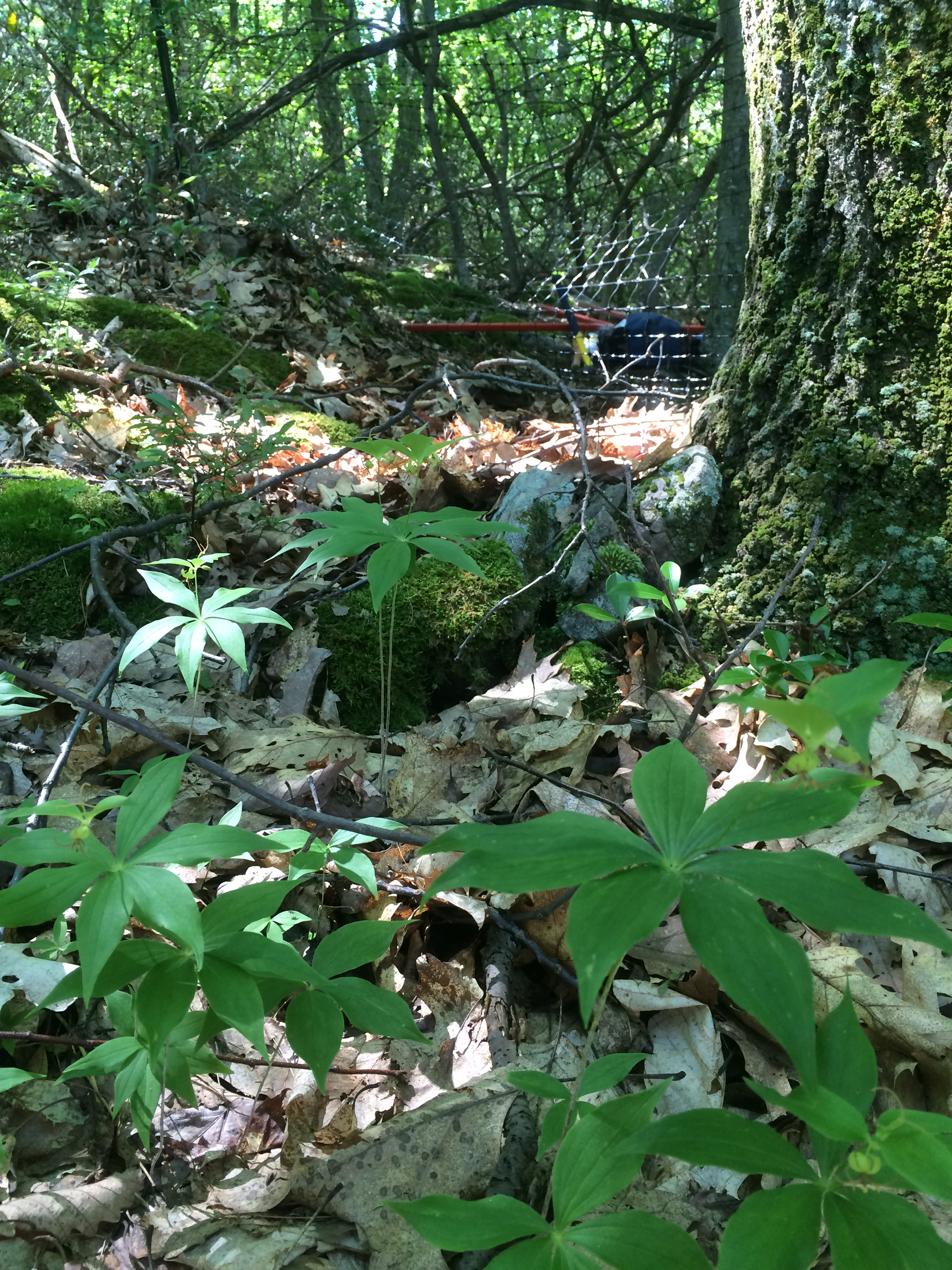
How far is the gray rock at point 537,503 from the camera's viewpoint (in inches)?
112

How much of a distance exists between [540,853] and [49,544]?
2494mm

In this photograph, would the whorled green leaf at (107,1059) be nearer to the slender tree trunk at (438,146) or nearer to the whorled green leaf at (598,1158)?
the whorled green leaf at (598,1158)

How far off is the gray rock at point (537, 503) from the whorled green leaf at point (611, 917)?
80.0 inches

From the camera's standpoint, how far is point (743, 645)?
1.79 m

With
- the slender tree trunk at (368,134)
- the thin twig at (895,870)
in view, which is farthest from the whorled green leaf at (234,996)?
the slender tree trunk at (368,134)

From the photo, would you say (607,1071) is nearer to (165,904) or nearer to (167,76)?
(165,904)

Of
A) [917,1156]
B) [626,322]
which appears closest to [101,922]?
[917,1156]

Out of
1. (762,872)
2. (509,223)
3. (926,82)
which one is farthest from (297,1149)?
(509,223)

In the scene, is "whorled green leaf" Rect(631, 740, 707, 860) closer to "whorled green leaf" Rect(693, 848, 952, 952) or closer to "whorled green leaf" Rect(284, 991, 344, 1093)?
"whorled green leaf" Rect(693, 848, 952, 952)

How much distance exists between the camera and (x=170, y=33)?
6645 mm

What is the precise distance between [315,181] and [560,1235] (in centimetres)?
842

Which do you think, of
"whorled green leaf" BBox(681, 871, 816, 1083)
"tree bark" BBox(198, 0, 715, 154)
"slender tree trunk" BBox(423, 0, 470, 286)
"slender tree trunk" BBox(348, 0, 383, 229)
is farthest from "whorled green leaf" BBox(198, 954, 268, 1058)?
"slender tree trunk" BBox(348, 0, 383, 229)

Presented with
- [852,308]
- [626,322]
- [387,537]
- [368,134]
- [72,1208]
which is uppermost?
[368,134]

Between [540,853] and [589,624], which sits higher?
[540,853]
